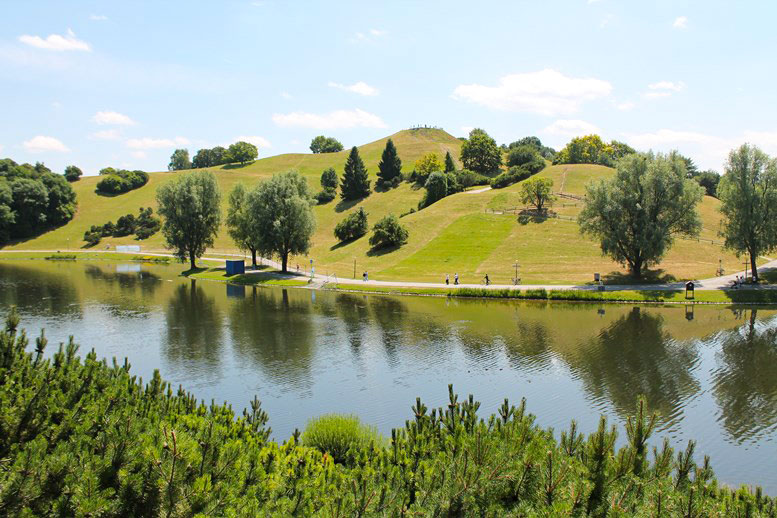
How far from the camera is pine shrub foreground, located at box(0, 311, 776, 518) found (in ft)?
26.3

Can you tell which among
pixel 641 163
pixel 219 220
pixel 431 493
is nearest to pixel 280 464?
pixel 431 493

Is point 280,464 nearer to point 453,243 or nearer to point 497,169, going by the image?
point 453,243

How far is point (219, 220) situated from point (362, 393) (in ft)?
226

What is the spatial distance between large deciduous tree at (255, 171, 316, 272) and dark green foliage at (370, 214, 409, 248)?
1279 centimetres

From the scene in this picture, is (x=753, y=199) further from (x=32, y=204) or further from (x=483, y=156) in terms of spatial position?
(x=32, y=204)

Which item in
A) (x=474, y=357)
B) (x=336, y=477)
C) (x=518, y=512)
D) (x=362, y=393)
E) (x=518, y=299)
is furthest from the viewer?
(x=518, y=299)

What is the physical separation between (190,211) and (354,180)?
160 feet

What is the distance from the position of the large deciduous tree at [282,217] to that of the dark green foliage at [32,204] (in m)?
80.6

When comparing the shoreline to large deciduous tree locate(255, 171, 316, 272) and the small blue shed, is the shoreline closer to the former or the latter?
the small blue shed

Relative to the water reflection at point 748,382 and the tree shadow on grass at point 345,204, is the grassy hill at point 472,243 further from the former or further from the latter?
the water reflection at point 748,382

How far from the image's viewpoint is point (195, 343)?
3850 centimetres

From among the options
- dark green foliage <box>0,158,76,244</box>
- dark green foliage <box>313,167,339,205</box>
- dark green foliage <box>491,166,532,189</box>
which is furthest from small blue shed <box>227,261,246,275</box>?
dark green foliage <box>0,158,76,244</box>

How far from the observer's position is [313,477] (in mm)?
10633

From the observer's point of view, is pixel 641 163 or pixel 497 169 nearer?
pixel 641 163
